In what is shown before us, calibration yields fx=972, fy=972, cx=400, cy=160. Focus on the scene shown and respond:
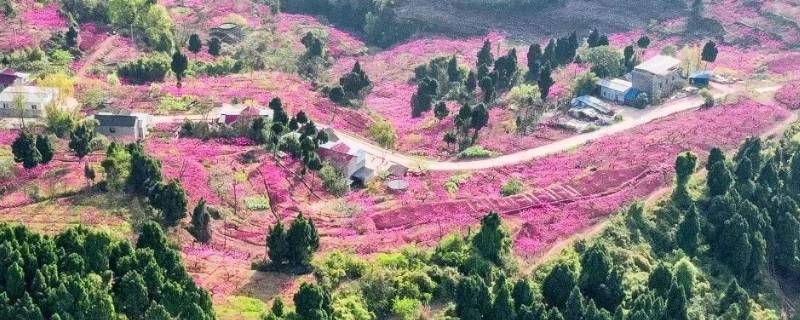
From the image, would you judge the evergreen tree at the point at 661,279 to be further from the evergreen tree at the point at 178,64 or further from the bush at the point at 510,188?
the evergreen tree at the point at 178,64

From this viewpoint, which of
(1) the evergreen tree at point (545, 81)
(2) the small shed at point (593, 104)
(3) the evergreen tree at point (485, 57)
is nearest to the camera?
(2) the small shed at point (593, 104)

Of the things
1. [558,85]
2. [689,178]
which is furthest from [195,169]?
[558,85]

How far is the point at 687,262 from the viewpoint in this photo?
205 ft

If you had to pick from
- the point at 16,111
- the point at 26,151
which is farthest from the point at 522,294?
the point at 16,111

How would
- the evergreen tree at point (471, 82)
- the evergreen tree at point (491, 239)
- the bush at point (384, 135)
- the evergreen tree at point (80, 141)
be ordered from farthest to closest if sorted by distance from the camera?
1. the evergreen tree at point (471, 82)
2. the bush at point (384, 135)
3. the evergreen tree at point (80, 141)
4. the evergreen tree at point (491, 239)

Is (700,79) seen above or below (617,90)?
above

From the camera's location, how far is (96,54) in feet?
320

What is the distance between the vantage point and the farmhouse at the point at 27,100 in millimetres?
77188

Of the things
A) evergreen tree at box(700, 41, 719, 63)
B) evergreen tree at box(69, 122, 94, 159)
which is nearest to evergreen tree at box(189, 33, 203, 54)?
evergreen tree at box(69, 122, 94, 159)

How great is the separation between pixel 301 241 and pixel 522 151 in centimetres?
2938

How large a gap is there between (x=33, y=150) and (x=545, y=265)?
112 feet

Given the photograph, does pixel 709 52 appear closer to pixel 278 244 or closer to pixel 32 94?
pixel 278 244

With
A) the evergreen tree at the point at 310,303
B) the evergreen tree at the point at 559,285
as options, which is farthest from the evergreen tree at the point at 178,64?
the evergreen tree at the point at 559,285

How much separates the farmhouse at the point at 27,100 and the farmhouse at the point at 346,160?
2236cm
